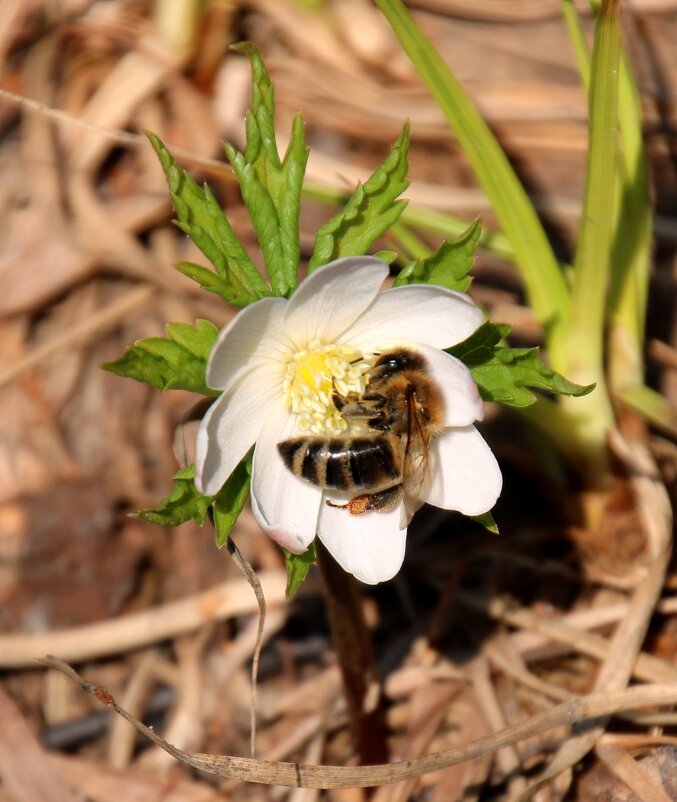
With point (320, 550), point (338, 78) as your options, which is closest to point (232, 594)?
point (320, 550)

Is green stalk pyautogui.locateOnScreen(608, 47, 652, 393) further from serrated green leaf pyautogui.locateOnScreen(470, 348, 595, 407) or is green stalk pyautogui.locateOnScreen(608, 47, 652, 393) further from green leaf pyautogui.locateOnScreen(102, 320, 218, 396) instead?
green leaf pyautogui.locateOnScreen(102, 320, 218, 396)

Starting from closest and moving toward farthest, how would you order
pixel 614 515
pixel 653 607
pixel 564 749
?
pixel 564 749
pixel 653 607
pixel 614 515

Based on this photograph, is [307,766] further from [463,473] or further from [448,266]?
[448,266]

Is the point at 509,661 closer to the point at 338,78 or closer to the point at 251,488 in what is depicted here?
the point at 251,488

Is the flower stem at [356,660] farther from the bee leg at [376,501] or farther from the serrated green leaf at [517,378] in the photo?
the serrated green leaf at [517,378]

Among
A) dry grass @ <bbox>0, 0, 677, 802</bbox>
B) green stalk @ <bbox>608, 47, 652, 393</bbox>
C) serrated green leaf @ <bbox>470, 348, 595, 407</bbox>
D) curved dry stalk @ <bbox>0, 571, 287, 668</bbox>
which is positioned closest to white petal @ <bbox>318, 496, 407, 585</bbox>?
serrated green leaf @ <bbox>470, 348, 595, 407</bbox>

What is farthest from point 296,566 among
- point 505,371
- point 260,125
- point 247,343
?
point 260,125
